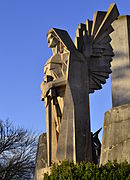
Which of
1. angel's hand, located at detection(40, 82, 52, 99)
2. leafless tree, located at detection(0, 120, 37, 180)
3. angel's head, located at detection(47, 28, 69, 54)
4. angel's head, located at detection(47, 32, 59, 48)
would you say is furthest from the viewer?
leafless tree, located at detection(0, 120, 37, 180)

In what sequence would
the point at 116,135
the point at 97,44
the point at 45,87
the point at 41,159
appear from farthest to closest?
the point at 41,159
the point at 97,44
the point at 45,87
the point at 116,135

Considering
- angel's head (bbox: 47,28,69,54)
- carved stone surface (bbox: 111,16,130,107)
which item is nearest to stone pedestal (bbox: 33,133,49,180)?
carved stone surface (bbox: 111,16,130,107)

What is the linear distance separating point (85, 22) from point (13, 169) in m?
18.6

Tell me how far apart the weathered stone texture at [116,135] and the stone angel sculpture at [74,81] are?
25.9 inches

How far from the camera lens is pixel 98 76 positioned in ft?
44.1

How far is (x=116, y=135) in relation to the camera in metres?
12.0

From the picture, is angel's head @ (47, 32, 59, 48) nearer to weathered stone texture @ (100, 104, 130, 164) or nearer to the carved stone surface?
the carved stone surface

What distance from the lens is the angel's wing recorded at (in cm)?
1341

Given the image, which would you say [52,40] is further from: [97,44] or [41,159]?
[41,159]

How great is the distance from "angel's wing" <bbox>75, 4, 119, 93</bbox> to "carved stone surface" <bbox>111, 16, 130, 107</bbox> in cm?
40

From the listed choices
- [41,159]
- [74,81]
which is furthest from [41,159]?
[74,81]

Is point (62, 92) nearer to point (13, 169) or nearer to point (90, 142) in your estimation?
point (90, 142)

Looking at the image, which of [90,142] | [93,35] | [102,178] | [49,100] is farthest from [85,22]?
[102,178]

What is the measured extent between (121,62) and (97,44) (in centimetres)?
87
